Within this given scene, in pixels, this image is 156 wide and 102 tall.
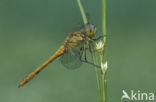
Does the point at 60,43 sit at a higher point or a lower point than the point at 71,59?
higher

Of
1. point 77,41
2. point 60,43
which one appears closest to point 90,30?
point 77,41

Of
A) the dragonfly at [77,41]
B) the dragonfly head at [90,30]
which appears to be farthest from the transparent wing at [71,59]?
the dragonfly head at [90,30]

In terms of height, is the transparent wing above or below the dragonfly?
below

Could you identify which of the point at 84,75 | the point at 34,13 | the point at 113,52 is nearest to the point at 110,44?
the point at 113,52

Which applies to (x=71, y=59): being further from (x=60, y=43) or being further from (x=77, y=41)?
(x=60, y=43)

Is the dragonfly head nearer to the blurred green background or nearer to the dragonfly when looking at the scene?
the dragonfly

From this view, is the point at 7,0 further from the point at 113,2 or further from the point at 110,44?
the point at 110,44

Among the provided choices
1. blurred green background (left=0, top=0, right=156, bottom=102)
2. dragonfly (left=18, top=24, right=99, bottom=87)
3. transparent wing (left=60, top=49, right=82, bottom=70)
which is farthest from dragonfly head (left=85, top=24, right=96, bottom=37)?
blurred green background (left=0, top=0, right=156, bottom=102)
